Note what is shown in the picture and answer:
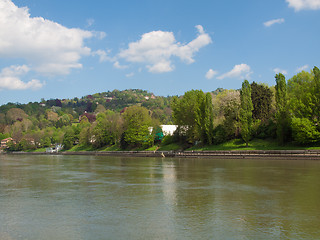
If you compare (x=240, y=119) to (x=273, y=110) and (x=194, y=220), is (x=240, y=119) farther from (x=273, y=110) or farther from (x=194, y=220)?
(x=194, y=220)

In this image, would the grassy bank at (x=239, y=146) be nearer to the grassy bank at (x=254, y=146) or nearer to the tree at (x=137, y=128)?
the grassy bank at (x=254, y=146)

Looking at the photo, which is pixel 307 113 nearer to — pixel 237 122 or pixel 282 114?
pixel 282 114

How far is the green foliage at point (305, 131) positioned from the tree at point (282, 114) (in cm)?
348

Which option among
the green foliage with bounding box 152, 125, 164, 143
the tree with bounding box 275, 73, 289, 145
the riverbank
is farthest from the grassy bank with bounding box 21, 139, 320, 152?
the green foliage with bounding box 152, 125, 164, 143

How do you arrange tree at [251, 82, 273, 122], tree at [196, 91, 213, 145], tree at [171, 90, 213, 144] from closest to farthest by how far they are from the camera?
tree at [251, 82, 273, 122] < tree at [196, 91, 213, 145] < tree at [171, 90, 213, 144]

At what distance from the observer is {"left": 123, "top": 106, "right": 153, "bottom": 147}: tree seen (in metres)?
93.5

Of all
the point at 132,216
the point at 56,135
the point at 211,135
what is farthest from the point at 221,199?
the point at 56,135

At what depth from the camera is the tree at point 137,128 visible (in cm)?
9350

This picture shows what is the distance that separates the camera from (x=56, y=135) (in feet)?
509

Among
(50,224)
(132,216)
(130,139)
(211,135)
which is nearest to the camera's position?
(50,224)

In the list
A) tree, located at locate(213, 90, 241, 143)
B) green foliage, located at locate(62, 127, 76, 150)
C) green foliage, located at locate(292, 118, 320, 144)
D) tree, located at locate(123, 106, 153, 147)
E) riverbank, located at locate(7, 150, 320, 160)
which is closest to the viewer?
riverbank, located at locate(7, 150, 320, 160)

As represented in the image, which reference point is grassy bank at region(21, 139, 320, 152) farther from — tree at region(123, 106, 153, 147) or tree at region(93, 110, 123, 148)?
tree at region(93, 110, 123, 148)

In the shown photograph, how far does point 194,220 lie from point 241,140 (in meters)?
59.2

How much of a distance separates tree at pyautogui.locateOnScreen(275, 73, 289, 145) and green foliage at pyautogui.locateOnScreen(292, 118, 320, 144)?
11.4 feet
